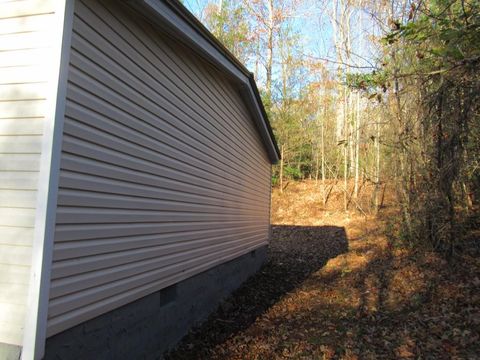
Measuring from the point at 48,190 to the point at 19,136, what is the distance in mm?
533

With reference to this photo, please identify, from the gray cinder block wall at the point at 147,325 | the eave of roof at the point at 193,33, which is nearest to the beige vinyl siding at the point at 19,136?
the gray cinder block wall at the point at 147,325

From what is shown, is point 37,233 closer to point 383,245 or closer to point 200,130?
point 200,130

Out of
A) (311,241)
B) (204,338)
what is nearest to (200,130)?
(204,338)

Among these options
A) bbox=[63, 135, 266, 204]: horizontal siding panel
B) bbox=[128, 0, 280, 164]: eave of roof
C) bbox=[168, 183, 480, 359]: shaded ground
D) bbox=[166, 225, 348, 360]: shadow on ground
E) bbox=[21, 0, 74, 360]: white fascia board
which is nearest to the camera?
bbox=[21, 0, 74, 360]: white fascia board

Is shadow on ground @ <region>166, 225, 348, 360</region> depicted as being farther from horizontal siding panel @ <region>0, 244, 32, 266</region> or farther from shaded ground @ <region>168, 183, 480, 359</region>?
horizontal siding panel @ <region>0, 244, 32, 266</region>

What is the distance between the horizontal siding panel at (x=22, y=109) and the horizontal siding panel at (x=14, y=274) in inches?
45.5

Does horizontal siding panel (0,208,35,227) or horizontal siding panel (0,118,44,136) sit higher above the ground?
horizontal siding panel (0,118,44,136)

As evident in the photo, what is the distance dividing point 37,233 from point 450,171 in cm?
669

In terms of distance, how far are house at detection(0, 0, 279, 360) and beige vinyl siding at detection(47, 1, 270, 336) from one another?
0.6 inches

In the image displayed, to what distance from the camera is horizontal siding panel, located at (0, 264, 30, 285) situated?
293 cm

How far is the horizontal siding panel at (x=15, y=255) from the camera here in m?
2.94

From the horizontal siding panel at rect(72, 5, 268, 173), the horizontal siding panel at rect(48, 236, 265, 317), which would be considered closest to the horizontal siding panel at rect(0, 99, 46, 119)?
the horizontal siding panel at rect(72, 5, 268, 173)

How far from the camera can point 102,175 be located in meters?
3.64

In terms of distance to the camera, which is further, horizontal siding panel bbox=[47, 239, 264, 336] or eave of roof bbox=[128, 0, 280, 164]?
eave of roof bbox=[128, 0, 280, 164]
